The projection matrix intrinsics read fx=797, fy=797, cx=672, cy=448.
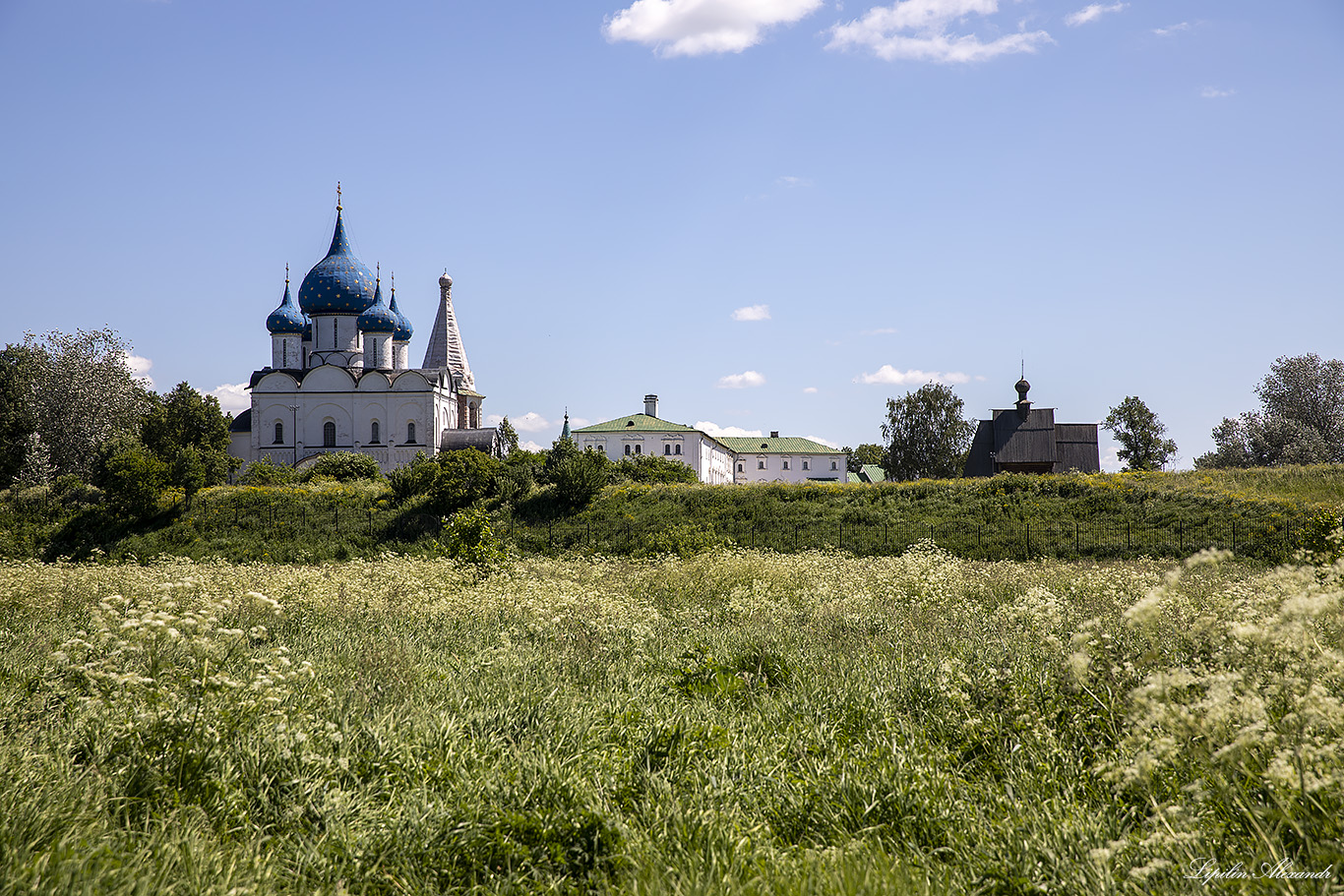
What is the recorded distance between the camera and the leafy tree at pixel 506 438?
53969 mm

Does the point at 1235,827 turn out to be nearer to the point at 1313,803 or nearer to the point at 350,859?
the point at 1313,803

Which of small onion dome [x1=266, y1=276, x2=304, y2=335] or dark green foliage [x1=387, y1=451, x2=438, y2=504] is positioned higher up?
small onion dome [x1=266, y1=276, x2=304, y2=335]

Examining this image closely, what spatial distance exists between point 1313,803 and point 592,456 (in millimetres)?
26446

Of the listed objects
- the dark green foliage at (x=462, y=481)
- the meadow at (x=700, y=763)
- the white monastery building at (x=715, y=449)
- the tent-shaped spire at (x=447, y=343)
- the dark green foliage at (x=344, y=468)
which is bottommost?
the meadow at (x=700, y=763)

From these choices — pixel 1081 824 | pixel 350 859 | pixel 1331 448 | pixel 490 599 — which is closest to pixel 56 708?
pixel 350 859

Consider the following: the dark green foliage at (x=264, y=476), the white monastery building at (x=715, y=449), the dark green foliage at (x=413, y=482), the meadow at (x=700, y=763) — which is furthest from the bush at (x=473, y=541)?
the white monastery building at (x=715, y=449)

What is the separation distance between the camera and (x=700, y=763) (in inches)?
163

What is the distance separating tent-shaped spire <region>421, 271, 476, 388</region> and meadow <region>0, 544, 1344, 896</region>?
173 feet

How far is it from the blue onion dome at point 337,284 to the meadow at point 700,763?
4916 cm

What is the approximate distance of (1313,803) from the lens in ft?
9.07

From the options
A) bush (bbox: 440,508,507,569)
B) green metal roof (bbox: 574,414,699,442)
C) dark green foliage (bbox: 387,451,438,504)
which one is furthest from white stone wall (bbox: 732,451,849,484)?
bush (bbox: 440,508,507,569)

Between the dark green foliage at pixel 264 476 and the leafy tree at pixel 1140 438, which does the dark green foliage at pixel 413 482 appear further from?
the leafy tree at pixel 1140 438

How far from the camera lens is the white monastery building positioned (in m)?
68.6

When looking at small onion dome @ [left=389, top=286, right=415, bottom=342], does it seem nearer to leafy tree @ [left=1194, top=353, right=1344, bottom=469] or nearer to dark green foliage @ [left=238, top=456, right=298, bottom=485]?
dark green foliage @ [left=238, top=456, right=298, bottom=485]
